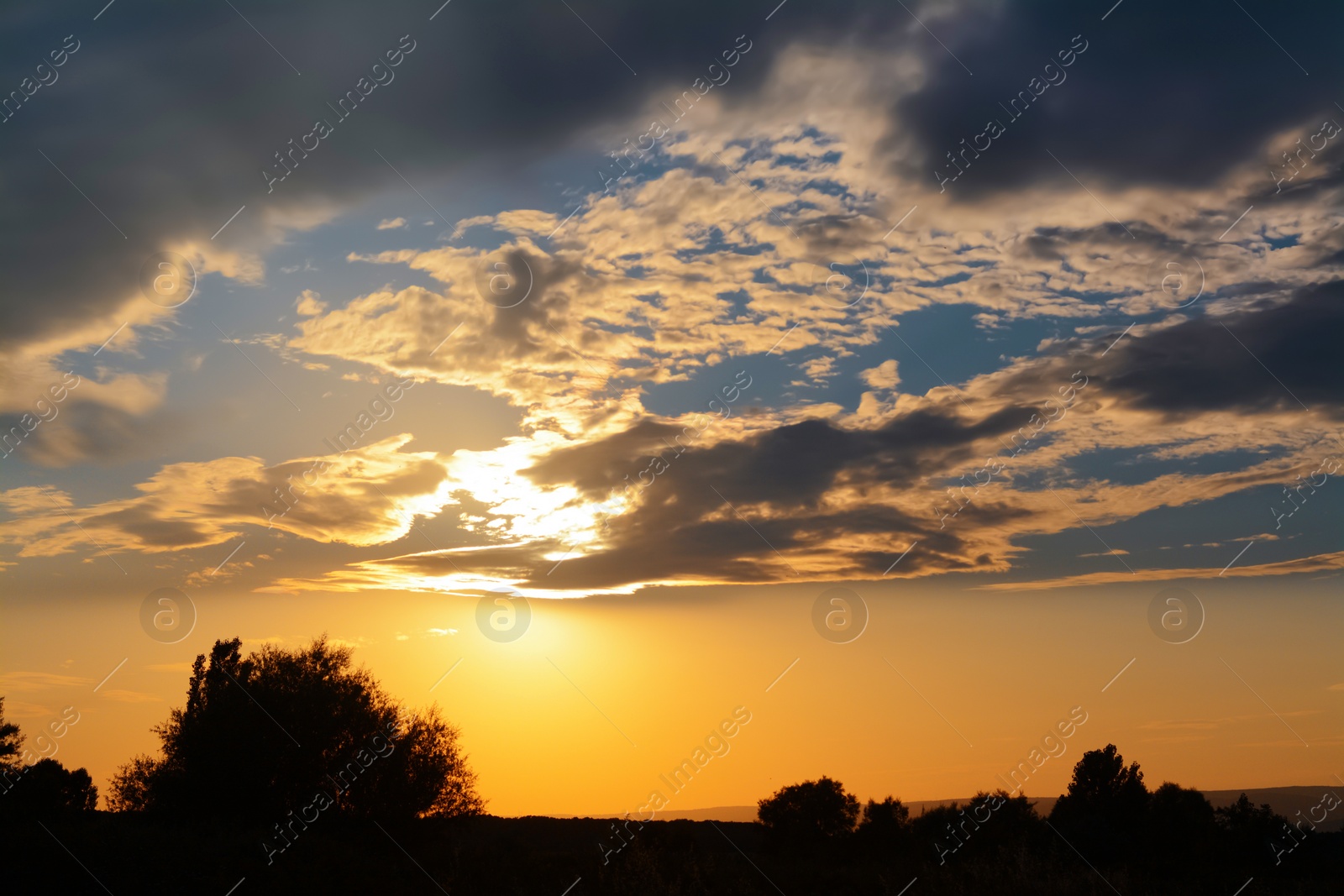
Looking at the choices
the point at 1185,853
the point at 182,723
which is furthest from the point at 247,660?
the point at 1185,853

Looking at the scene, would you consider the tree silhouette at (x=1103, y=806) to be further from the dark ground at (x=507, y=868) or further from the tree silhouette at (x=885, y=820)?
the tree silhouette at (x=885, y=820)

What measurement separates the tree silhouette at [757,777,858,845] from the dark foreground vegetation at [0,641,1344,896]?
188 millimetres

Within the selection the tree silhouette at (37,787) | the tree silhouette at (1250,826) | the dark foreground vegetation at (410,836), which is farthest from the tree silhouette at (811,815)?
the tree silhouette at (37,787)

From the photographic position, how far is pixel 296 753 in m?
32.1

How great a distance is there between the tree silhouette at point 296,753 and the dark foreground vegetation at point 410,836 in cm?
7

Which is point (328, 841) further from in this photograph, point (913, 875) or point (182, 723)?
point (913, 875)

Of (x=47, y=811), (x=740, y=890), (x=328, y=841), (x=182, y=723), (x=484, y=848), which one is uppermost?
(x=182, y=723)

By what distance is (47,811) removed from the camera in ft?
97.2

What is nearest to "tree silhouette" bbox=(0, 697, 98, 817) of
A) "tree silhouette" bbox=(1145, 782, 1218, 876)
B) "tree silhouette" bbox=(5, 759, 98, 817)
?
"tree silhouette" bbox=(5, 759, 98, 817)

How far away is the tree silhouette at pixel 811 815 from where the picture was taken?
44500 millimetres

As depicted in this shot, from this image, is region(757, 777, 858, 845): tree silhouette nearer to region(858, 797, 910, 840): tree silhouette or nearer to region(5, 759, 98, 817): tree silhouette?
region(858, 797, 910, 840): tree silhouette

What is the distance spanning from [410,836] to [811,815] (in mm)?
22434

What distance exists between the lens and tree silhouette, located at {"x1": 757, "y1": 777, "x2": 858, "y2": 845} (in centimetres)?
4450

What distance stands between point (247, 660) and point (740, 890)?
23.6 metres
